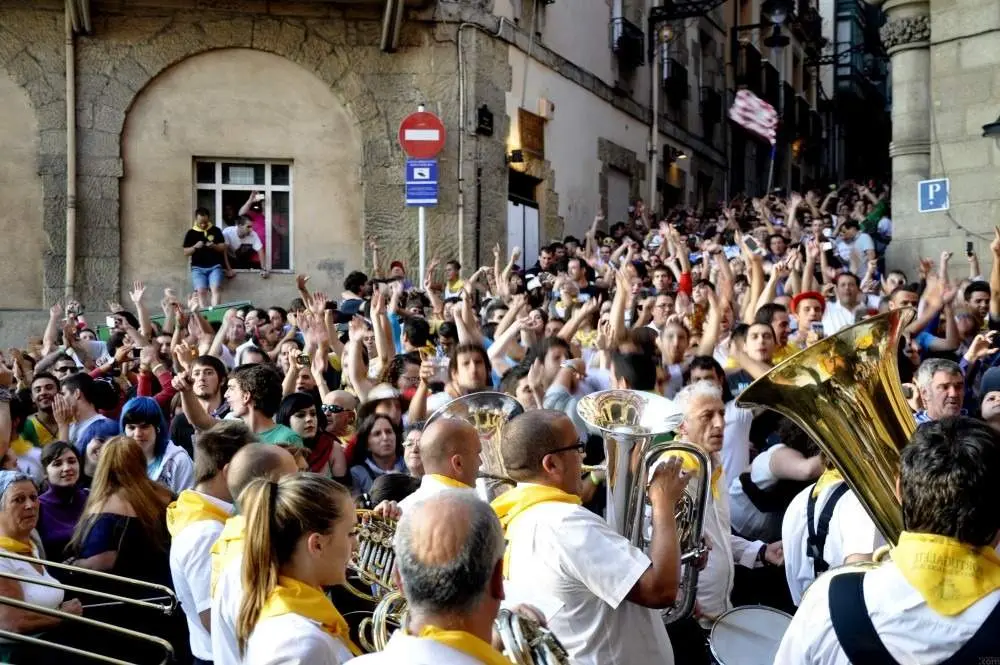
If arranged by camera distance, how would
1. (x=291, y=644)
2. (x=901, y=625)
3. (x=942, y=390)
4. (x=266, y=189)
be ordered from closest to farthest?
(x=901, y=625) < (x=291, y=644) < (x=942, y=390) < (x=266, y=189)

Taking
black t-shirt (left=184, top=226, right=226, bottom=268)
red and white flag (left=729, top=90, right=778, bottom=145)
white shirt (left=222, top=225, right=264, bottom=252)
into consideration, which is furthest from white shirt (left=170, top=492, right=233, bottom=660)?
red and white flag (left=729, top=90, right=778, bottom=145)

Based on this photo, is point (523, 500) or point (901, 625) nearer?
point (901, 625)

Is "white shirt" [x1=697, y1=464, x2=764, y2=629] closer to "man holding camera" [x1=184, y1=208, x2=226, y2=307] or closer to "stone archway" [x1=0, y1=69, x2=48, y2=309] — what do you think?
"man holding camera" [x1=184, y1=208, x2=226, y2=307]

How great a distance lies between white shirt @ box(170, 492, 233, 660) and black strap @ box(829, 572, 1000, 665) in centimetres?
230

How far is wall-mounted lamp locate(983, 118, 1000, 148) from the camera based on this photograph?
12055 mm

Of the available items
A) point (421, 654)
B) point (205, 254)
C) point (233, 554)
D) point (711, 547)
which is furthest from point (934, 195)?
point (421, 654)

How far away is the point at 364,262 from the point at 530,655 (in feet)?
44.0

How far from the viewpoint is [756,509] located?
5.47m

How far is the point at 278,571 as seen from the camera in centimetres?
336

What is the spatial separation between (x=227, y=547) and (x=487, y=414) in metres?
1.41

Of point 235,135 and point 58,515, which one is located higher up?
point 235,135

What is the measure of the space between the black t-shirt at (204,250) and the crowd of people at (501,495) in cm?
468

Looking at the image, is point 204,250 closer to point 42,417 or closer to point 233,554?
point 42,417

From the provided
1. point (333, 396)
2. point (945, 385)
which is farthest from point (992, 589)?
point (333, 396)
